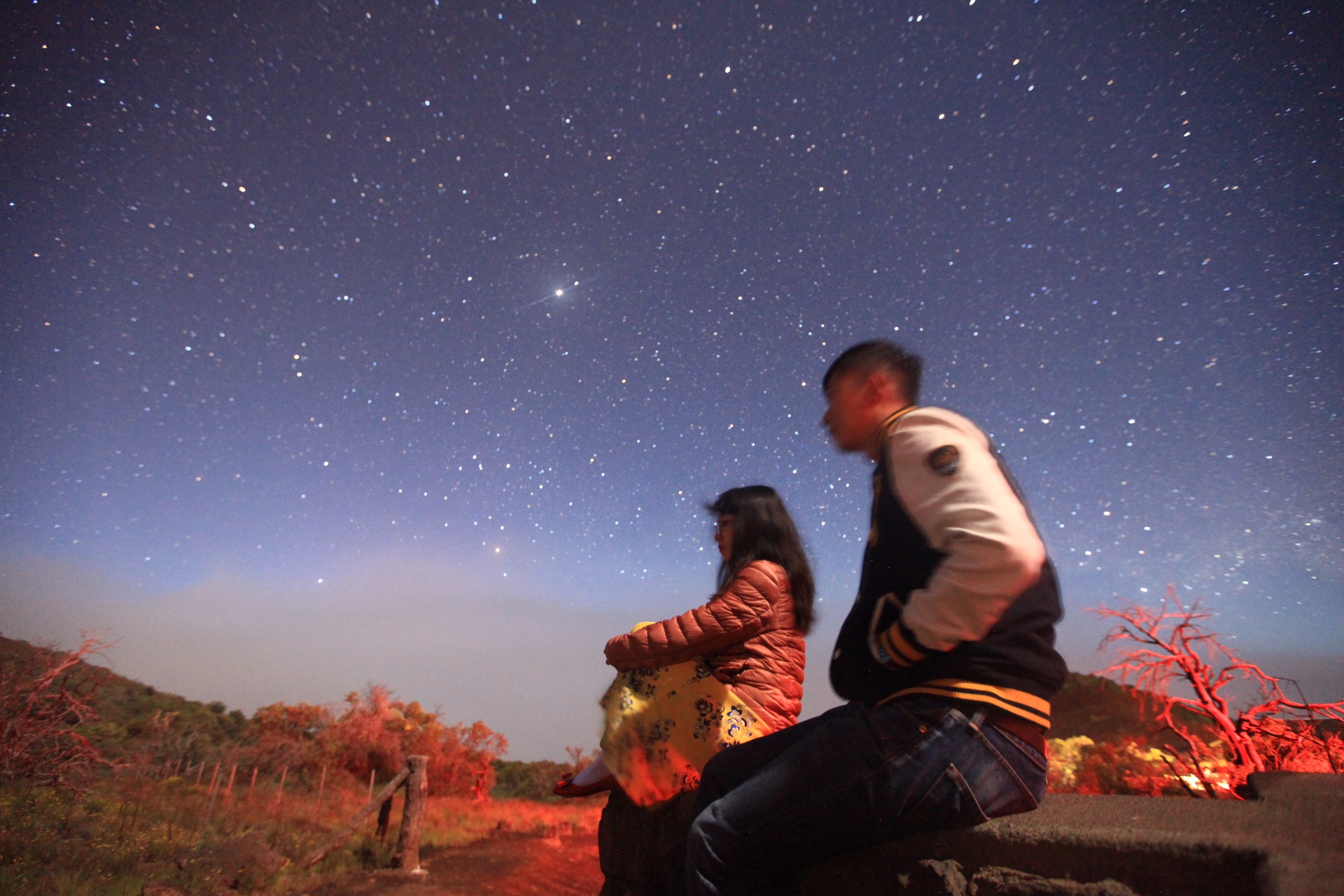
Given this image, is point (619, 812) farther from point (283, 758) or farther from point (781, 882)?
point (283, 758)

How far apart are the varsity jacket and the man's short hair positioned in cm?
28

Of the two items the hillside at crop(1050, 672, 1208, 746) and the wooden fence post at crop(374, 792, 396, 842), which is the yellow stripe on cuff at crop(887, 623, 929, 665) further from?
the wooden fence post at crop(374, 792, 396, 842)

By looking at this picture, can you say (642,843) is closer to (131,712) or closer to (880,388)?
(880,388)

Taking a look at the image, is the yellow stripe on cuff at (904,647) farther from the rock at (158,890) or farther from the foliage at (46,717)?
the foliage at (46,717)

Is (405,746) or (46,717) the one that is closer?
(46,717)

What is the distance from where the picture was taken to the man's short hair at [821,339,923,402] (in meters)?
1.63

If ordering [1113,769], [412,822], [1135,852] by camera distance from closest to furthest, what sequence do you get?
1. [1135,852]
2. [1113,769]
3. [412,822]

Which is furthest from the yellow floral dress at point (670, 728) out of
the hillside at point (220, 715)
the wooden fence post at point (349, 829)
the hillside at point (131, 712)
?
the hillside at point (131, 712)

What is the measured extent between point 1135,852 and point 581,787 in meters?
1.82

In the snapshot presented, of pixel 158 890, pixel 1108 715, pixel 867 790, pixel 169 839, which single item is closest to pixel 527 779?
pixel 169 839

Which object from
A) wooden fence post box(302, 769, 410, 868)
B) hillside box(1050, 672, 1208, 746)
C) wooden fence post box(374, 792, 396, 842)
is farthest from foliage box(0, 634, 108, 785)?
hillside box(1050, 672, 1208, 746)

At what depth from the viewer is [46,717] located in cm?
674

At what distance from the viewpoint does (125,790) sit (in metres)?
8.77

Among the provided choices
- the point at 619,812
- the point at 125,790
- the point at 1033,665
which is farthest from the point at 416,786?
the point at 1033,665
